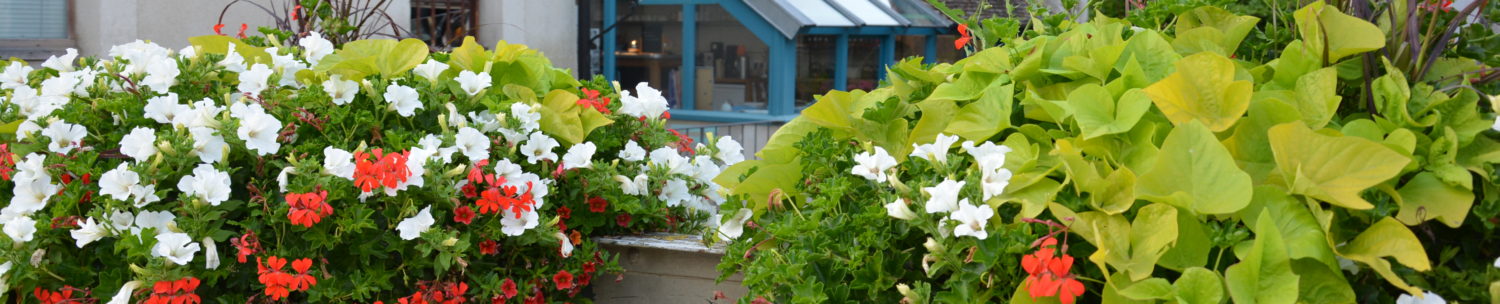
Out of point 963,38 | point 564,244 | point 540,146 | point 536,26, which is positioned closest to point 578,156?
point 540,146

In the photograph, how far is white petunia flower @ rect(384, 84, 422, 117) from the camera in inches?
86.7

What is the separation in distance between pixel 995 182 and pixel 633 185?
1.13 m

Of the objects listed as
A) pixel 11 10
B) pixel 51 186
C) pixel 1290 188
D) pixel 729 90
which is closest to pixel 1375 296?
pixel 1290 188

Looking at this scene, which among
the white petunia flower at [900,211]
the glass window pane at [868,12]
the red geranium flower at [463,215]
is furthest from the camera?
the glass window pane at [868,12]

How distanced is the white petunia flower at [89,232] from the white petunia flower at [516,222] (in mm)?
640

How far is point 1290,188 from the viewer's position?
138 centimetres

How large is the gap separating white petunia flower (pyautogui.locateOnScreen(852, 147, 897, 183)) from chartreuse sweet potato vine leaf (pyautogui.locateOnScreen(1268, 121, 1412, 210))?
1.61ft

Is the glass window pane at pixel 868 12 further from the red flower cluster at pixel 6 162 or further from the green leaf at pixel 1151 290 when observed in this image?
the green leaf at pixel 1151 290

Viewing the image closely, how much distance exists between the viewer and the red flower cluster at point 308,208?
6.33ft

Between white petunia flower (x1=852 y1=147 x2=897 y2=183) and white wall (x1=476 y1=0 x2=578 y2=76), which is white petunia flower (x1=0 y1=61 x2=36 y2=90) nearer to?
white petunia flower (x1=852 y1=147 x2=897 y2=183)

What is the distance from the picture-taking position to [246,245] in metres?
2.01

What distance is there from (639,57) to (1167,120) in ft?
31.4

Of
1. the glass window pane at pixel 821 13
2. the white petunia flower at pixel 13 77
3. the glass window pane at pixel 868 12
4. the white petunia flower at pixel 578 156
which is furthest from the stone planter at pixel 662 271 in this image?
the glass window pane at pixel 868 12

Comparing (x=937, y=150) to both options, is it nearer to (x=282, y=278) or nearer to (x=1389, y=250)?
(x=1389, y=250)
